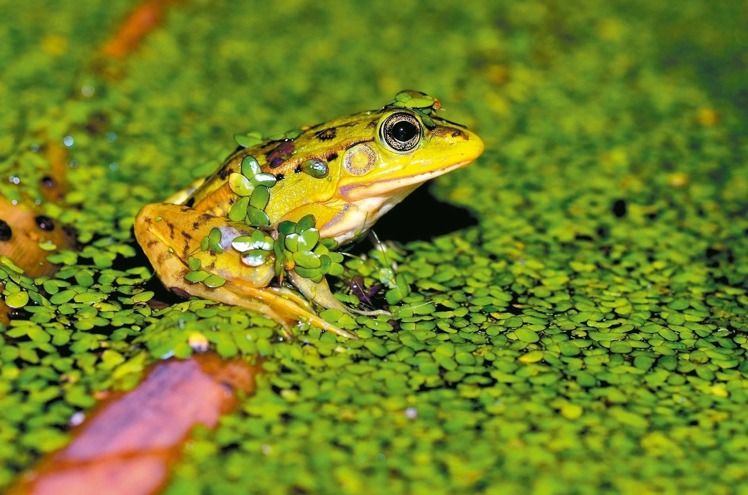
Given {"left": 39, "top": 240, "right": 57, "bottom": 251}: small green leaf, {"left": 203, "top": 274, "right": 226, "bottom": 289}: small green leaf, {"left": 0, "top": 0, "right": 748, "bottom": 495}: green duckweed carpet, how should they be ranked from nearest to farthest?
1. {"left": 0, "top": 0, "right": 748, "bottom": 495}: green duckweed carpet
2. {"left": 203, "top": 274, "right": 226, "bottom": 289}: small green leaf
3. {"left": 39, "top": 240, "right": 57, "bottom": 251}: small green leaf

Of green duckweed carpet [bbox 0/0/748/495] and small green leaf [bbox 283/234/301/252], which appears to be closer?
green duckweed carpet [bbox 0/0/748/495]

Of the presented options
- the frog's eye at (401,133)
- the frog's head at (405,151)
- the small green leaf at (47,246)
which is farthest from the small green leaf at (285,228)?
the small green leaf at (47,246)

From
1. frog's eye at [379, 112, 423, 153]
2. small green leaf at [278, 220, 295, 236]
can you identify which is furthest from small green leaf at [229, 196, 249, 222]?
frog's eye at [379, 112, 423, 153]

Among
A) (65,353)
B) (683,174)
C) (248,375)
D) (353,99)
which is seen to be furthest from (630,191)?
(65,353)

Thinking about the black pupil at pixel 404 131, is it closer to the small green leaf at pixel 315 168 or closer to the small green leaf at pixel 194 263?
the small green leaf at pixel 315 168

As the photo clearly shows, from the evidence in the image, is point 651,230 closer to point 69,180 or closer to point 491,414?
point 491,414

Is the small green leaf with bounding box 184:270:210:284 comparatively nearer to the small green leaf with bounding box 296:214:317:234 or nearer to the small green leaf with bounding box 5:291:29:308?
the small green leaf with bounding box 296:214:317:234
